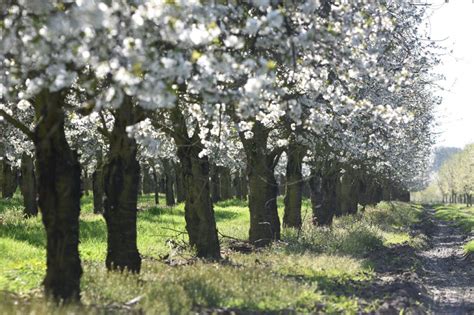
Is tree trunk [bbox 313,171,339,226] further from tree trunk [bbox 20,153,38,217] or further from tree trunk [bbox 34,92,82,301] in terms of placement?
tree trunk [bbox 34,92,82,301]

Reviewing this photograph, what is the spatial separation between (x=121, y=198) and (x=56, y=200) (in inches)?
115

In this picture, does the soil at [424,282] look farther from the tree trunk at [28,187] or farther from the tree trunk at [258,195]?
the tree trunk at [28,187]

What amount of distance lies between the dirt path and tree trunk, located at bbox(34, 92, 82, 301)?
8.05 meters

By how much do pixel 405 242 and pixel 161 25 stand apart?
81.3 feet

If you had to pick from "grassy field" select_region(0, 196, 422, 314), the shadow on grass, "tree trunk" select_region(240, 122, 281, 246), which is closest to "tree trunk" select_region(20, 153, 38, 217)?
the shadow on grass

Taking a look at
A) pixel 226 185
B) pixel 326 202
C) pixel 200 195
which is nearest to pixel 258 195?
pixel 200 195

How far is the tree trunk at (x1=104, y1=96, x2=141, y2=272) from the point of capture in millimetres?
13281

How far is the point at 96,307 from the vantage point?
9375 millimetres

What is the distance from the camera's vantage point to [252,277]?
44.8 feet

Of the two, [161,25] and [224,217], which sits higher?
[161,25]

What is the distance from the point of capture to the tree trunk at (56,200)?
1044 cm

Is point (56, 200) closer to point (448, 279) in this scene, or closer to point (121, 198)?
point (121, 198)

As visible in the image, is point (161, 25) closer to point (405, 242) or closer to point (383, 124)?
point (383, 124)

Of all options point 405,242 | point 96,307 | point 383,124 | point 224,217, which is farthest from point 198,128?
point 224,217
